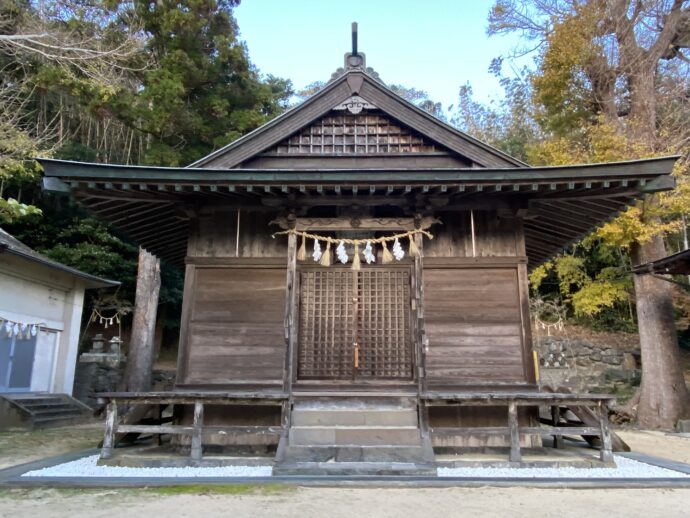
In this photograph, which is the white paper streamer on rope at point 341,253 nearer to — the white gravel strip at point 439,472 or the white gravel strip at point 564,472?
the white gravel strip at point 439,472

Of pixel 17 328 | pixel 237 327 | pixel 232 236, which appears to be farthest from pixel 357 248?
pixel 17 328

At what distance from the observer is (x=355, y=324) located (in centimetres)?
843

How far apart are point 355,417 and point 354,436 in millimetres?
372

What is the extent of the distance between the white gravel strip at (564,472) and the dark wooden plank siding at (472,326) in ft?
5.57

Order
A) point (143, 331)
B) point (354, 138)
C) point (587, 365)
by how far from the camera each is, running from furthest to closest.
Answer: point (587, 365) < point (143, 331) < point (354, 138)

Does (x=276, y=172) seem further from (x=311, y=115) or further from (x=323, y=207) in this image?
(x=311, y=115)

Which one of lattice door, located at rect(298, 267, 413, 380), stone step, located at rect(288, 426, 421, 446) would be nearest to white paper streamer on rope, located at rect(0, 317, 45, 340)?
lattice door, located at rect(298, 267, 413, 380)

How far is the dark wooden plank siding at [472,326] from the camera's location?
27.2 feet

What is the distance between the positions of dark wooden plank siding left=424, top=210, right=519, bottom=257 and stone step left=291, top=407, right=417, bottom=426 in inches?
113

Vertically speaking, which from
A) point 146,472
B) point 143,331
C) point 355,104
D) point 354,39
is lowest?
point 146,472

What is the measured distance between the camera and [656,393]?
537 inches

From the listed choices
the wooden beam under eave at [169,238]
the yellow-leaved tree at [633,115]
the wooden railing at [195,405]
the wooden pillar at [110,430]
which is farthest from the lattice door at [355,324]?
the yellow-leaved tree at [633,115]

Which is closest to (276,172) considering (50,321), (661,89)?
(50,321)

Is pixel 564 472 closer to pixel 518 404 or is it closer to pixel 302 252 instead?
pixel 518 404
